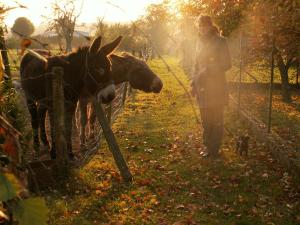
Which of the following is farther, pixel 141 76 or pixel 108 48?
pixel 141 76

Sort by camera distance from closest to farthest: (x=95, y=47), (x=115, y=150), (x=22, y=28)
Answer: (x=22, y=28) < (x=95, y=47) < (x=115, y=150)

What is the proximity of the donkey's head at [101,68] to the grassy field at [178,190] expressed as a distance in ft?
4.33

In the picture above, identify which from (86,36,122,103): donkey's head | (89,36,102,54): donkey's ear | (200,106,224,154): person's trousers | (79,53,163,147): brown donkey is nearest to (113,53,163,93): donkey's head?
(79,53,163,147): brown donkey

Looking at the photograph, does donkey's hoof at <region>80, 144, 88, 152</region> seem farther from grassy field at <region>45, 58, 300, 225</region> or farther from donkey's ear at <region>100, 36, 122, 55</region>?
donkey's ear at <region>100, 36, 122, 55</region>

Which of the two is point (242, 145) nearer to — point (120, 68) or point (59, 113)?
point (120, 68)

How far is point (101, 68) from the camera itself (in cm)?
659

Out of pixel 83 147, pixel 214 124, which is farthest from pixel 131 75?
pixel 214 124

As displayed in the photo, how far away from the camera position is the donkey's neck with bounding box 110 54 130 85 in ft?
28.4

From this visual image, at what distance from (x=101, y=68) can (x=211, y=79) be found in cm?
261

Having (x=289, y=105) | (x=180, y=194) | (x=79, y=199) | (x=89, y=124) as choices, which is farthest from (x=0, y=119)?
(x=289, y=105)

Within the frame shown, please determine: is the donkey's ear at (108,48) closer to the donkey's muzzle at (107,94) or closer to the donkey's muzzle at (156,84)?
the donkey's muzzle at (107,94)

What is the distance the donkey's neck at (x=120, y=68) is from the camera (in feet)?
28.4

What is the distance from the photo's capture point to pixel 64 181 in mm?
6520

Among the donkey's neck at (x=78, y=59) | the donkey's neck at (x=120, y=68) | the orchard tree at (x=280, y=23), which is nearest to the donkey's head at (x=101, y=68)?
the donkey's neck at (x=78, y=59)
